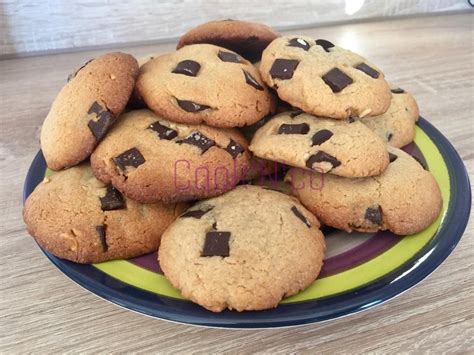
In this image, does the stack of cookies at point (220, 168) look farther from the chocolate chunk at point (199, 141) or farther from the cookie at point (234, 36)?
the cookie at point (234, 36)

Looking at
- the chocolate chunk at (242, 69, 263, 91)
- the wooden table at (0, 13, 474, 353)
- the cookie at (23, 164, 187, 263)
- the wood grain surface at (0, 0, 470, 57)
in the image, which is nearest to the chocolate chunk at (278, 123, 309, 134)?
the chocolate chunk at (242, 69, 263, 91)

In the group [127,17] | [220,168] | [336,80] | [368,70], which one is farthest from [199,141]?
[127,17]

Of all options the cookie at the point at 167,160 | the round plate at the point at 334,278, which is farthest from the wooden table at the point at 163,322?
the cookie at the point at 167,160

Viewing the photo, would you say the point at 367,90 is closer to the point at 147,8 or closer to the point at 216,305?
the point at 216,305

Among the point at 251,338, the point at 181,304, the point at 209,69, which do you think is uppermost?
the point at 209,69

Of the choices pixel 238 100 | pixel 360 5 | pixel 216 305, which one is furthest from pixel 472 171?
pixel 360 5

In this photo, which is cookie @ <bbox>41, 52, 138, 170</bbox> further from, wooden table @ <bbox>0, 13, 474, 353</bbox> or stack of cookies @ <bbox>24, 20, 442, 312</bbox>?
wooden table @ <bbox>0, 13, 474, 353</bbox>
